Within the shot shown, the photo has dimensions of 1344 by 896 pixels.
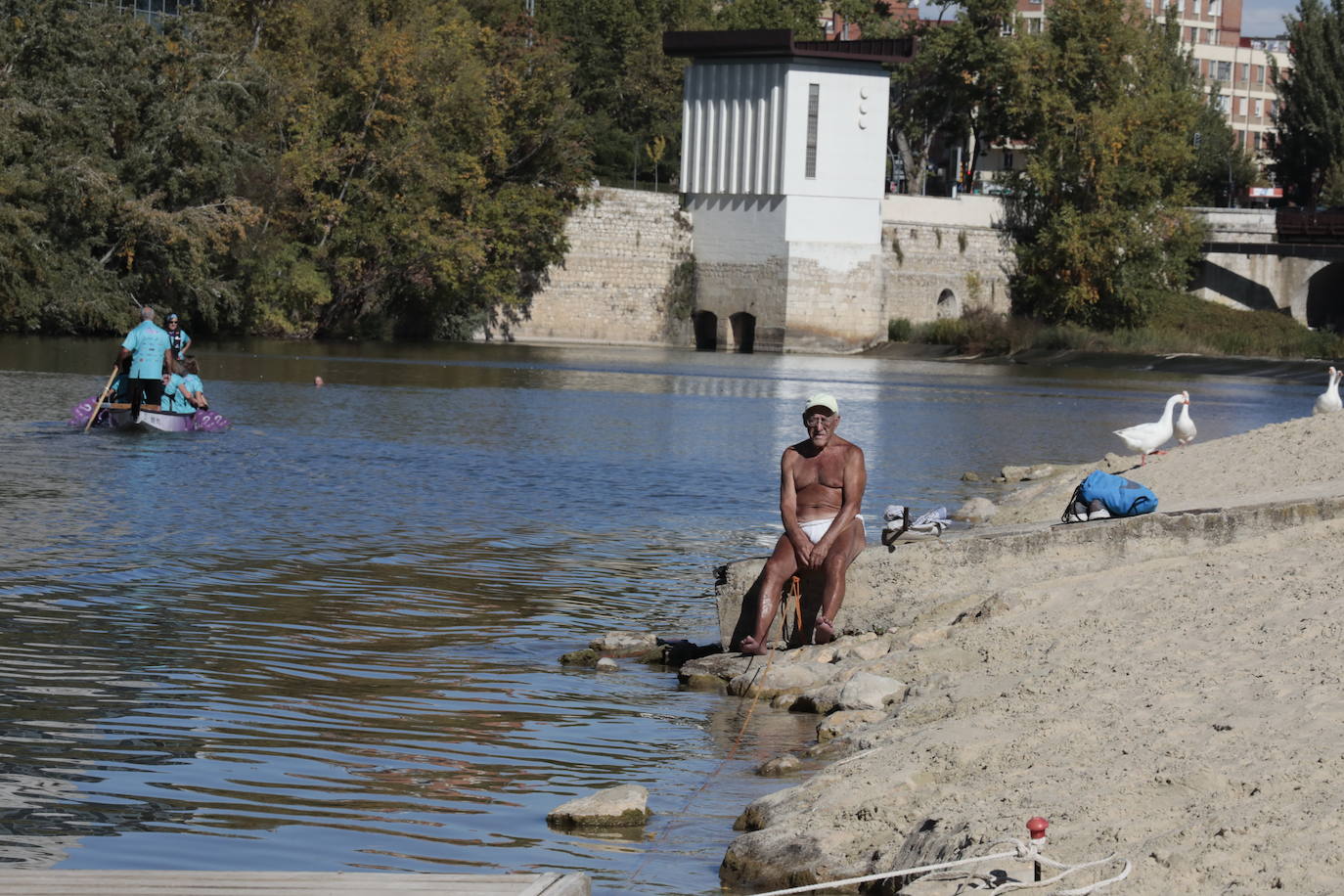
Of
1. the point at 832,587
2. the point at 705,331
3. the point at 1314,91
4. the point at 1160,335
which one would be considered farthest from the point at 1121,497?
the point at 1314,91

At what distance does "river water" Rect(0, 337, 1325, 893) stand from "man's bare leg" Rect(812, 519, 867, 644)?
2.90ft

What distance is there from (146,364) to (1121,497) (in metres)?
16.4

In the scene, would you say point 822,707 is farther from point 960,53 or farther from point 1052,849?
point 960,53

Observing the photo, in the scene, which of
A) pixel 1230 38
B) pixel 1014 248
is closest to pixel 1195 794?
pixel 1014 248

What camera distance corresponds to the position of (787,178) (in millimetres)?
60500

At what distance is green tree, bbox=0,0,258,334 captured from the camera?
147ft

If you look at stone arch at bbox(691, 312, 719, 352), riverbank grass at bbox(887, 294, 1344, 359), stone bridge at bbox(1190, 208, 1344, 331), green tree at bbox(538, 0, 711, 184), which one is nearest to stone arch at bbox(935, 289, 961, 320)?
riverbank grass at bbox(887, 294, 1344, 359)

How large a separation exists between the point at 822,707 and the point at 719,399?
28.5 metres

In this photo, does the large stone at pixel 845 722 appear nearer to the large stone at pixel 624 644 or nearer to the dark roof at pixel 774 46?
the large stone at pixel 624 644

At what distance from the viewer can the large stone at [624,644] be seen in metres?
11.3

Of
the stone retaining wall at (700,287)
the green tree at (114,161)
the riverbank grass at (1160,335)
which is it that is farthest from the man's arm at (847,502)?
the riverbank grass at (1160,335)

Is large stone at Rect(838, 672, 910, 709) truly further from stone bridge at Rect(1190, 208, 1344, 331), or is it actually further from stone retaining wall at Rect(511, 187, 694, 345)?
stone bridge at Rect(1190, 208, 1344, 331)

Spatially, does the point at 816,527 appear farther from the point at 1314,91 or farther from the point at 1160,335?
the point at 1314,91

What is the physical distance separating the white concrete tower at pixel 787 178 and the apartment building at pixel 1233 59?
216 feet
